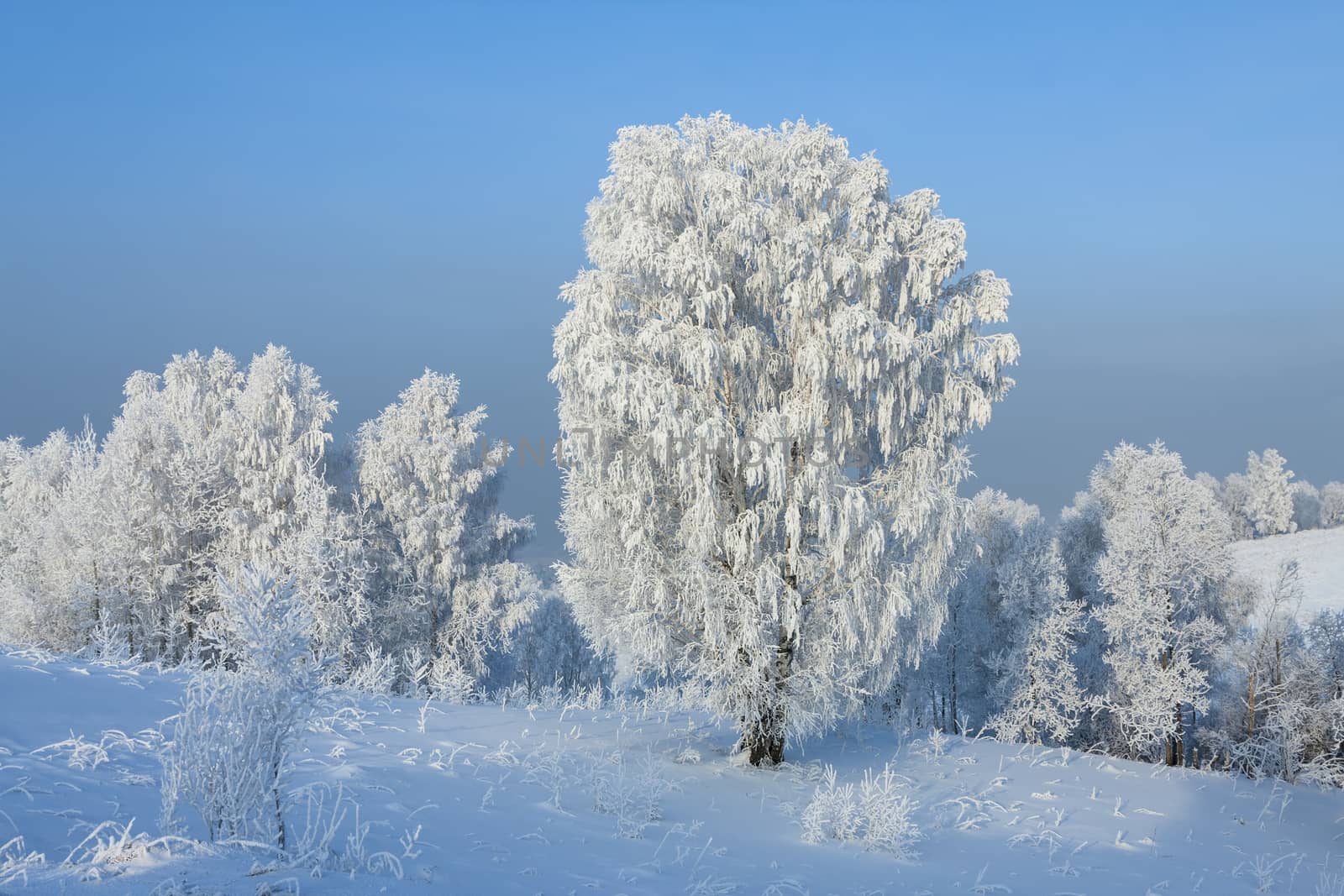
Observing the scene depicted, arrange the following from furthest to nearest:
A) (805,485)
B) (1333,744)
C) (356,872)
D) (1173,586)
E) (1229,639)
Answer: (1229,639)
(1173,586)
(1333,744)
(805,485)
(356,872)

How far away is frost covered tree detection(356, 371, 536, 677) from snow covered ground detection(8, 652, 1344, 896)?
1118 centimetres

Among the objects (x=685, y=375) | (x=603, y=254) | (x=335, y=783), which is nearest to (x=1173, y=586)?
(x=685, y=375)

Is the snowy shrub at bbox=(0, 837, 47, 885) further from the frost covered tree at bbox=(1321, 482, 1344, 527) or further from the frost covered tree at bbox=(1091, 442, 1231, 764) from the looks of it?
the frost covered tree at bbox=(1321, 482, 1344, 527)

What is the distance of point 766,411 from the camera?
12273mm

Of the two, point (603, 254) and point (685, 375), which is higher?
point (603, 254)

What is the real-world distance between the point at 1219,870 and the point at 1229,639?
55.7 ft

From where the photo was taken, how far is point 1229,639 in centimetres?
2411

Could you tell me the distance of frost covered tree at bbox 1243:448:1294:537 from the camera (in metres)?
68.1

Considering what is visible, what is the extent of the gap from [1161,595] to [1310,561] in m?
28.2

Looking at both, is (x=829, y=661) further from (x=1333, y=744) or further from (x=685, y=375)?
(x=1333, y=744)

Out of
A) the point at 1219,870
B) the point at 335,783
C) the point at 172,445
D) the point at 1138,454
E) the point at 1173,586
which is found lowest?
the point at 1219,870

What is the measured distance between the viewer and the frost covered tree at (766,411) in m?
11.8

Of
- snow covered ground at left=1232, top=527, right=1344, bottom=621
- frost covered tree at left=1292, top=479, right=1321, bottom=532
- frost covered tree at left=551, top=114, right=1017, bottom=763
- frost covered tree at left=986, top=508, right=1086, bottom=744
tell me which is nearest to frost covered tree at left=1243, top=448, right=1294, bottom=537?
frost covered tree at left=1292, top=479, right=1321, bottom=532

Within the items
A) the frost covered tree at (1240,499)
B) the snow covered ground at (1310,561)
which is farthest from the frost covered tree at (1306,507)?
the snow covered ground at (1310,561)
